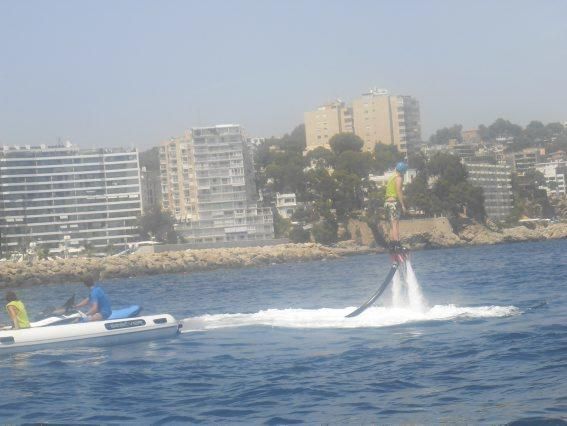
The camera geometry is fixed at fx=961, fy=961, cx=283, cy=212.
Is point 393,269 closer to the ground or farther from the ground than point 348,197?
closer to the ground

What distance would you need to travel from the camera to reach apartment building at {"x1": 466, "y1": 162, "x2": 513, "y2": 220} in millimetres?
113500

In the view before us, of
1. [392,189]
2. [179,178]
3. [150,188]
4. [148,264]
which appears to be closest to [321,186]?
[148,264]

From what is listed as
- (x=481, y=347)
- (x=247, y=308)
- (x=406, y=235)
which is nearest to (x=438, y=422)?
(x=481, y=347)

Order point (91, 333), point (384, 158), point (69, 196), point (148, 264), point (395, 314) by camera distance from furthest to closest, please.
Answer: point (69, 196) < point (384, 158) < point (148, 264) < point (91, 333) < point (395, 314)

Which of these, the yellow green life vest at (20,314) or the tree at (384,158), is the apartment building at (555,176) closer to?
the tree at (384,158)

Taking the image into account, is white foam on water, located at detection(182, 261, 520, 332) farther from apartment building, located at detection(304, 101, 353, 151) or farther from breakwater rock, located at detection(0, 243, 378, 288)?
apartment building, located at detection(304, 101, 353, 151)

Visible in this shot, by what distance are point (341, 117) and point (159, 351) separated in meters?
140

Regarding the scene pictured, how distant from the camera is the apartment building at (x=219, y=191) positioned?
365 feet

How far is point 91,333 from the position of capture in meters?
20.1

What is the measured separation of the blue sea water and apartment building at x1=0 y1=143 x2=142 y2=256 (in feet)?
358

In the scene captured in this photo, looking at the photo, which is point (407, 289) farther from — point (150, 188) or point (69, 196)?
point (150, 188)

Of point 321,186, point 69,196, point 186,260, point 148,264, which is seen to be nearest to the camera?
point 148,264

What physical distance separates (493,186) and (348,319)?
326 feet

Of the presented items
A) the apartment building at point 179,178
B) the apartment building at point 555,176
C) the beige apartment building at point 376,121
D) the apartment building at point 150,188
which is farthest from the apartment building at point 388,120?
the apartment building at point 150,188
